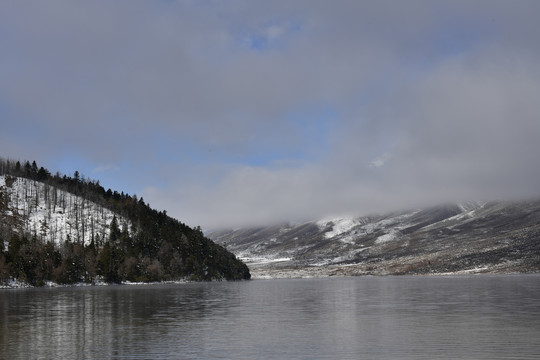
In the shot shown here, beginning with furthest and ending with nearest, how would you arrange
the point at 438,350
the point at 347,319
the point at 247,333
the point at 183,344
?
the point at 347,319
the point at 247,333
the point at 183,344
the point at 438,350

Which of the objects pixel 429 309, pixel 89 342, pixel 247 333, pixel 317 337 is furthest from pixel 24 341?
pixel 429 309

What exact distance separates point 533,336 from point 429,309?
3384 centimetres

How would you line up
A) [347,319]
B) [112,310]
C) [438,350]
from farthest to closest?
1. [112,310]
2. [347,319]
3. [438,350]

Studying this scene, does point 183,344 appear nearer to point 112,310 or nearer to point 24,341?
point 24,341

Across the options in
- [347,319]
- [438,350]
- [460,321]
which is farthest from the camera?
[347,319]

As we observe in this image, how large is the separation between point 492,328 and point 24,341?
4784 centimetres

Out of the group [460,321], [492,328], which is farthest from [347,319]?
[492,328]

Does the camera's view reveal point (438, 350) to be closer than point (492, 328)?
Yes

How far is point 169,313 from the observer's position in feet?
269

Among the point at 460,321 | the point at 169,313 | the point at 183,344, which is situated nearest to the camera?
the point at 183,344

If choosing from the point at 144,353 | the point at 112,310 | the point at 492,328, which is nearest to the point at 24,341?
the point at 144,353

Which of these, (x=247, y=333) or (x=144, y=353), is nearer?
(x=144, y=353)

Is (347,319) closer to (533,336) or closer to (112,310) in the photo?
(533,336)

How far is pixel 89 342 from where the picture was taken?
5006 centimetres
